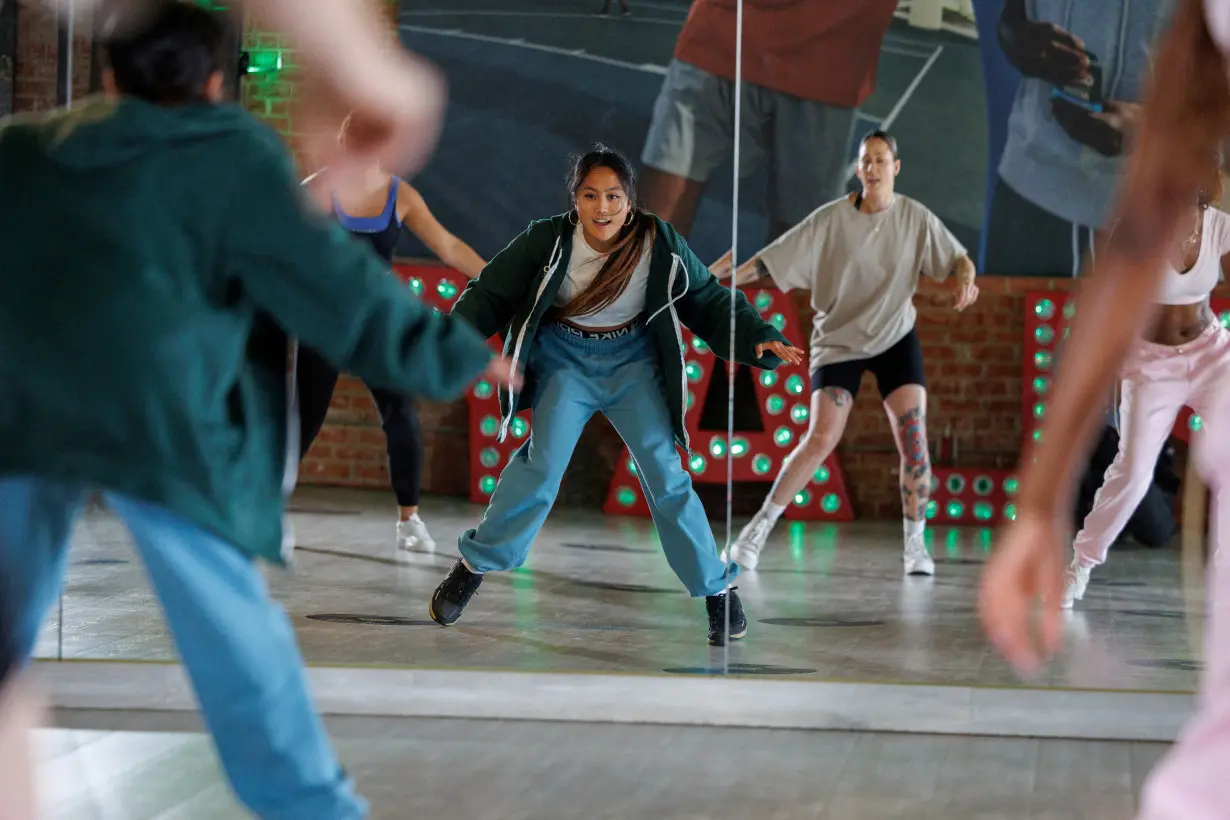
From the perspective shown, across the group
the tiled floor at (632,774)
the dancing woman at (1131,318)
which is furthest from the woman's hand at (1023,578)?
the tiled floor at (632,774)

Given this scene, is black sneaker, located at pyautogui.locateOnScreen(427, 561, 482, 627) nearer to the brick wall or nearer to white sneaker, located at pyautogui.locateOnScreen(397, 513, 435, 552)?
white sneaker, located at pyautogui.locateOnScreen(397, 513, 435, 552)

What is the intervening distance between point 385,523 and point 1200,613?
214 cm

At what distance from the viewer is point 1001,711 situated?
3793mm

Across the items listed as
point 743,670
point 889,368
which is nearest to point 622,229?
point 889,368

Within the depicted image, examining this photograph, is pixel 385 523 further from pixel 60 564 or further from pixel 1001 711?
pixel 60 564

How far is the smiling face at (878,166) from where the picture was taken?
393 centimetres

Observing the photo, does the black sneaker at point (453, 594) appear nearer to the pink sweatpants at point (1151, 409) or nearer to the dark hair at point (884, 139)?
the dark hair at point (884, 139)

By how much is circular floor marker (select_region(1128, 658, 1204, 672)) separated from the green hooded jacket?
3.97 ft

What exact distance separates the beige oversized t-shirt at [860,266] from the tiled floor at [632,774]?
1.02 meters

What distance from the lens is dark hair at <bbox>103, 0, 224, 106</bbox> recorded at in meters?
2.02

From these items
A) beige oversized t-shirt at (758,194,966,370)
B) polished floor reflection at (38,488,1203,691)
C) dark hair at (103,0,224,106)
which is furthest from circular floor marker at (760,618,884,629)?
dark hair at (103,0,224,106)

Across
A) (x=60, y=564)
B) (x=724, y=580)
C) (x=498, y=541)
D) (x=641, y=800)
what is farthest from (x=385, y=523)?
(x=60, y=564)

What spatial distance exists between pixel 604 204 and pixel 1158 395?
148cm

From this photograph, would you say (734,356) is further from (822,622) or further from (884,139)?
(822,622)
